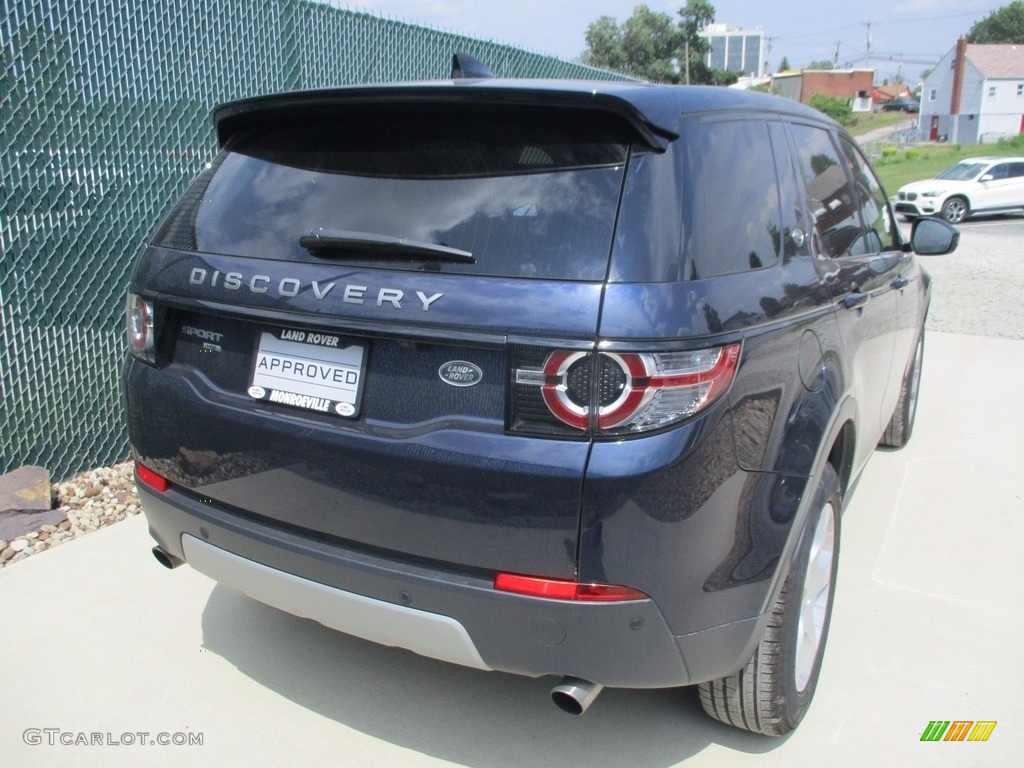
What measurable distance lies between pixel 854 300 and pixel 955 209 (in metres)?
22.2

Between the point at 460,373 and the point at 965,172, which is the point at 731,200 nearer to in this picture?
the point at 460,373

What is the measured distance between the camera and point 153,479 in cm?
271

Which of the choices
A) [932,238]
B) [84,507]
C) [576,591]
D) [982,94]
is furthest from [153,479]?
[982,94]

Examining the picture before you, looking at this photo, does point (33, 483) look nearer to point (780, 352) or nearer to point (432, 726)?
point (432, 726)

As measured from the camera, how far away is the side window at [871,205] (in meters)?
3.79

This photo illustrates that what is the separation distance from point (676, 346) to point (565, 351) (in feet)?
0.83

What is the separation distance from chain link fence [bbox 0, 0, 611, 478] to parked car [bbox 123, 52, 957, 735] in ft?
7.02

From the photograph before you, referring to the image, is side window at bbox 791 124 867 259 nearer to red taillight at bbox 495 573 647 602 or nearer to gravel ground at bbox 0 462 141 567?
red taillight at bbox 495 573 647 602

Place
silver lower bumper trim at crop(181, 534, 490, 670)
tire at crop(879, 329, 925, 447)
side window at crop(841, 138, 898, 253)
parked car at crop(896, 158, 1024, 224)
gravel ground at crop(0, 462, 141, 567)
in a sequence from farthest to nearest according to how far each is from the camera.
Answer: parked car at crop(896, 158, 1024, 224)
tire at crop(879, 329, 925, 447)
gravel ground at crop(0, 462, 141, 567)
side window at crop(841, 138, 898, 253)
silver lower bumper trim at crop(181, 534, 490, 670)

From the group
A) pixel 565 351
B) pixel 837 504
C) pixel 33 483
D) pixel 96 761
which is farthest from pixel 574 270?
pixel 33 483

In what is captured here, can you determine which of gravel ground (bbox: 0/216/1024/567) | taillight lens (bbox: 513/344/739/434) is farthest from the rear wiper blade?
gravel ground (bbox: 0/216/1024/567)

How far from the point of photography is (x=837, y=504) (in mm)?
2857

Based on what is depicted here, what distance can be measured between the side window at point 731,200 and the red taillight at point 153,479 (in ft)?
5.52

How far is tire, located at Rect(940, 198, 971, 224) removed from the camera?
73.2 ft
